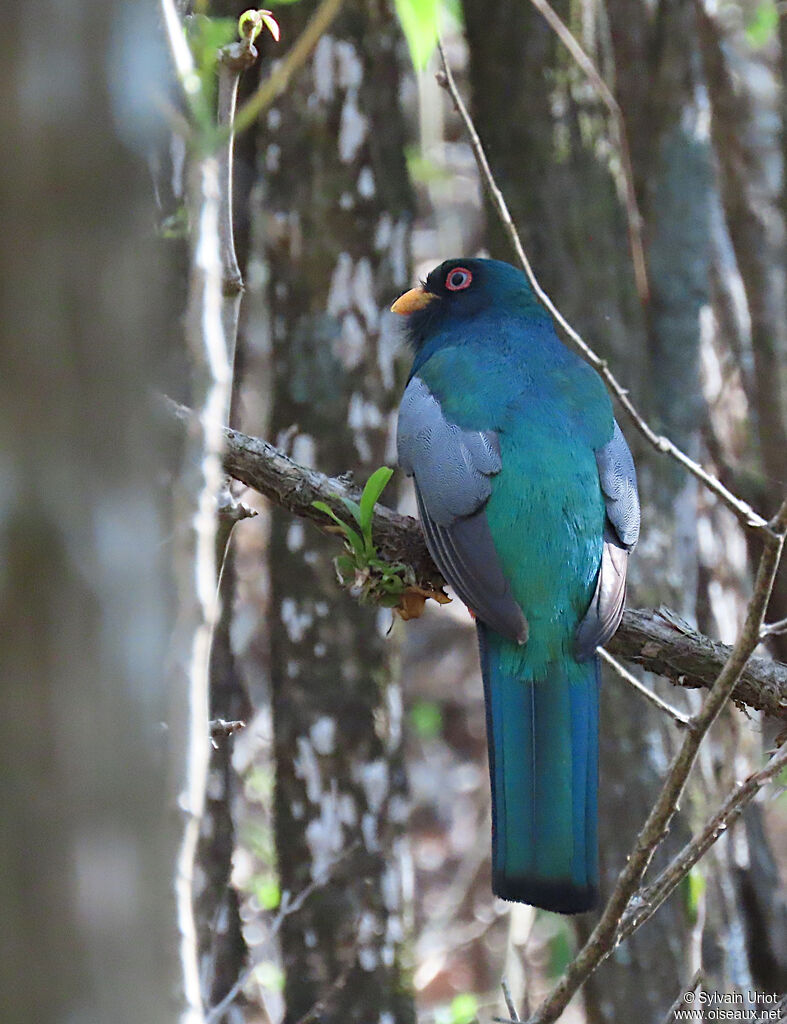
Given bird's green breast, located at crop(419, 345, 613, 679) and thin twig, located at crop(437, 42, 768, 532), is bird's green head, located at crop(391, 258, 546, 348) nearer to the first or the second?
bird's green breast, located at crop(419, 345, 613, 679)

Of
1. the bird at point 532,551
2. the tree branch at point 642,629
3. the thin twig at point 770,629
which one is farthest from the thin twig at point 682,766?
the tree branch at point 642,629

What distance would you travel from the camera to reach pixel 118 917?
95 cm

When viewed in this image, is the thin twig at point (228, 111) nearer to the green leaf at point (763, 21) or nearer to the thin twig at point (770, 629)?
the thin twig at point (770, 629)

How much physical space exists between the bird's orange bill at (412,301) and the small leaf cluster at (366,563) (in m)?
1.45

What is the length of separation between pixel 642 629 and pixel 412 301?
1.78 m

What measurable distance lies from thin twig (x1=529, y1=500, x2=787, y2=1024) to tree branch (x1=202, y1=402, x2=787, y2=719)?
1.21 m

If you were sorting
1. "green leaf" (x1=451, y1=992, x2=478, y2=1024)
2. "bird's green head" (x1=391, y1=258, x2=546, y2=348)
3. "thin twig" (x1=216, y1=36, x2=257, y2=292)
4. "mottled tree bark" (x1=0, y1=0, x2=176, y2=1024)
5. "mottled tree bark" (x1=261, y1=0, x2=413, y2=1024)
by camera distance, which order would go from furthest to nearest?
"bird's green head" (x1=391, y1=258, x2=546, y2=348) < "mottled tree bark" (x1=261, y1=0, x2=413, y2=1024) < "green leaf" (x1=451, y1=992, x2=478, y2=1024) < "thin twig" (x1=216, y1=36, x2=257, y2=292) < "mottled tree bark" (x1=0, y1=0, x2=176, y2=1024)

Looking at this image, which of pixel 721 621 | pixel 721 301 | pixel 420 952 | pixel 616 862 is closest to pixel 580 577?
pixel 616 862

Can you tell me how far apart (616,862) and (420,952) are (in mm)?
3315

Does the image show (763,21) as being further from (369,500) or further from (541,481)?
(369,500)

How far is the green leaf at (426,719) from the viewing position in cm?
898

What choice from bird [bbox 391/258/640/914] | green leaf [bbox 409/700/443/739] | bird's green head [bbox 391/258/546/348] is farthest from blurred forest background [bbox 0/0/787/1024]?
green leaf [bbox 409/700/443/739]

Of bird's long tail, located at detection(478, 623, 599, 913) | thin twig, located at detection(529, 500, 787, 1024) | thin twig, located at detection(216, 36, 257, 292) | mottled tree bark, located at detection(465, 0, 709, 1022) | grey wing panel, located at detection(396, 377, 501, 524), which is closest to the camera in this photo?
thin twig, located at detection(529, 500, 787, 1024)

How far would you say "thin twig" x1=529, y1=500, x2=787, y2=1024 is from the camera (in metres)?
1.96
